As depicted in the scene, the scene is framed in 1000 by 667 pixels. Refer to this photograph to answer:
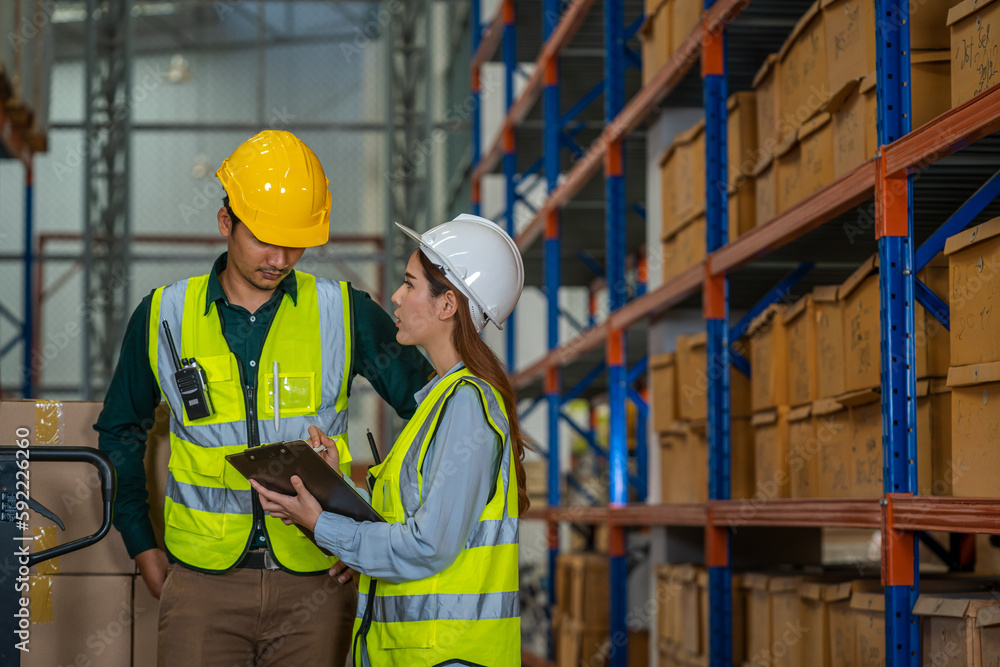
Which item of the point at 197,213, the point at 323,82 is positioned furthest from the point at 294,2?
the point at 197,213

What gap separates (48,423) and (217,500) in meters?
0.89

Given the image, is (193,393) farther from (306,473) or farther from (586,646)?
(586,646)

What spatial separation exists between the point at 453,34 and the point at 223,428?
43.8 feet

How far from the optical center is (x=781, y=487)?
4.79 metres

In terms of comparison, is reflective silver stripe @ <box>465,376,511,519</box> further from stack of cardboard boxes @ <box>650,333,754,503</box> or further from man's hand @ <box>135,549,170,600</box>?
stack of cardboard boxes @ <box>650,333,754,503</box>

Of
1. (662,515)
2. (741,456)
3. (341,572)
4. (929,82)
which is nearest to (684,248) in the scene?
(741,456)

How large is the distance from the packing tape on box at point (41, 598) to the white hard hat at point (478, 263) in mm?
→ 1676

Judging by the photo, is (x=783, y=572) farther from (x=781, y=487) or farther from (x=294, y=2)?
(x=294, y=2)

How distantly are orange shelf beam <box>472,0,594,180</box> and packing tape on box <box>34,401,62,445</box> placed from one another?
5.36m

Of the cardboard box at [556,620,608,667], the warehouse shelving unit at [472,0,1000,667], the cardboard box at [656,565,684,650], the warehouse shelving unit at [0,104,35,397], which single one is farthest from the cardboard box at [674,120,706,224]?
the warehouse shelving unit at [0,104,35,397]

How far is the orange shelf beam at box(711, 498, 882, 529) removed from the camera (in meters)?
3.60

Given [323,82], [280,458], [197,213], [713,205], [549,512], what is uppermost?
[323,82]

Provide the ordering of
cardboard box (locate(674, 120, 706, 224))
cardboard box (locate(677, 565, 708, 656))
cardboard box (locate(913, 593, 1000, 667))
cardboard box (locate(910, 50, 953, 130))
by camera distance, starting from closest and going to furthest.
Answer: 1. cardboard box (locate(913, 593, 1000, 667))
2. cardboard box (locate(910, 50, 953, 130))
3. cardboard box (locate(677, 565, 708, 656))
4. cardboard box (locate(674, 120, 706, 224))

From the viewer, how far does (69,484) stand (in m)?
3.32
